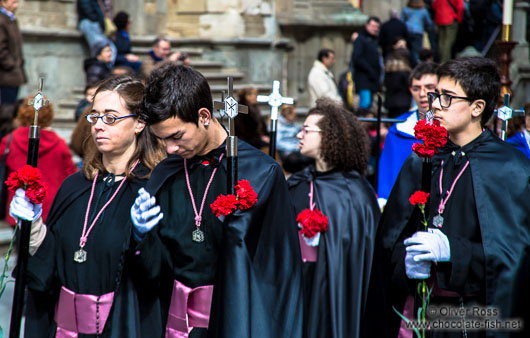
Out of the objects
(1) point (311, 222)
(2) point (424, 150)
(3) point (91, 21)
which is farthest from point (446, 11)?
(2) point (424, 150)

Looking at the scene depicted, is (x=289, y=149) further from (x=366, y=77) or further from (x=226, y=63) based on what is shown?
(x=226, y=63)

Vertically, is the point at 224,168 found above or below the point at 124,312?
above

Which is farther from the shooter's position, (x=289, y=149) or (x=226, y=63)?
(x=226, y=63)

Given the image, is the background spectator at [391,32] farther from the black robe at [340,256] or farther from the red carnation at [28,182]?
the red carnation at [28,182]

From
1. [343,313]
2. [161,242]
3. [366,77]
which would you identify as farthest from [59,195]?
[366,77]

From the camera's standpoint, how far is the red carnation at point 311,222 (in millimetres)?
6285

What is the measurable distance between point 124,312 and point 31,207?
2.32 feet

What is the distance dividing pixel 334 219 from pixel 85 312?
8.97 ft

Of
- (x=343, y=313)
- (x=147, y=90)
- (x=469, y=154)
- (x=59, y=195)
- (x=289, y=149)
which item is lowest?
(x=343, y=313)

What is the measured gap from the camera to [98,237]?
172 inches

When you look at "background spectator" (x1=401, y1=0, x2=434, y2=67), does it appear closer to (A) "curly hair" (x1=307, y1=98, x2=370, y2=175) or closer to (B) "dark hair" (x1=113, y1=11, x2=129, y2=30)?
(B) "dark hair" (x1=113, y1=11, x2=129, y2=30)

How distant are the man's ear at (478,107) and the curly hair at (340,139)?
2370mm

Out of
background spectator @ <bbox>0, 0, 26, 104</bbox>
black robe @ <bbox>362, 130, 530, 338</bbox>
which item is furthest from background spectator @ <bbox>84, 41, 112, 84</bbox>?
black robe @ <bbox>362, 130, 530, 338</bbox>

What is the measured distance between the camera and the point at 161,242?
432 cm
